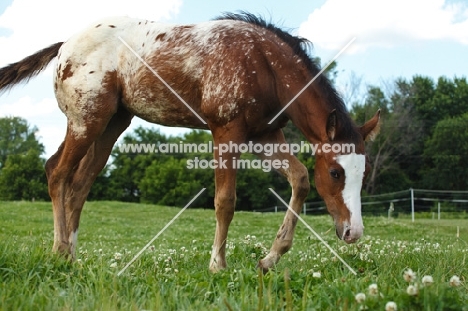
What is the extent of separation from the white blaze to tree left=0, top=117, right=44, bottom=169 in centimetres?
6495

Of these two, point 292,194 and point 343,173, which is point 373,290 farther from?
point 292,194

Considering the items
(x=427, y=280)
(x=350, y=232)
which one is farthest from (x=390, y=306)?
(x=350, y=232)

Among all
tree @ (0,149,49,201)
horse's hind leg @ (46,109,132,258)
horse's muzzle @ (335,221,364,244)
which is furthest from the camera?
tree @ (0,149,49,201)

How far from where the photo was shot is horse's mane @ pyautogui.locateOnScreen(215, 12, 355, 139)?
4926 mm

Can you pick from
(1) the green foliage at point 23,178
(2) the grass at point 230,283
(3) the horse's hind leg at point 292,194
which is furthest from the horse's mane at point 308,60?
(1) the green foliage at point 23,178

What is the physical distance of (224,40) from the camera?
5.38 metres

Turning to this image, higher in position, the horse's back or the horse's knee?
the horse's back

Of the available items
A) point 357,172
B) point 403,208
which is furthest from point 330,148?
point 403,208

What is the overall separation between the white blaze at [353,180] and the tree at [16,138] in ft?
213

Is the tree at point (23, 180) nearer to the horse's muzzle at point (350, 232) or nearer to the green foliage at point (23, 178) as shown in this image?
the green foliage at point (23, 178)

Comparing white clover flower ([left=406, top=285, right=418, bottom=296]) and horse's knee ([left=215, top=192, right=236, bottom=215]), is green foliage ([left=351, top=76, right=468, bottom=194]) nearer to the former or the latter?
horse's knee ([left=215, top=192, right=236, bottom=215])

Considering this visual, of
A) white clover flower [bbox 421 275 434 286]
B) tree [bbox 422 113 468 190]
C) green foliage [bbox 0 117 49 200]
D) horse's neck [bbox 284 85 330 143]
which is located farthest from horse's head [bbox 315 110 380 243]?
green foliage [bbox 0 117 49 200]

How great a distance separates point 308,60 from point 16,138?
→ 2749 inches

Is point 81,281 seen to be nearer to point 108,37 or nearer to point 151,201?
point 108,37
